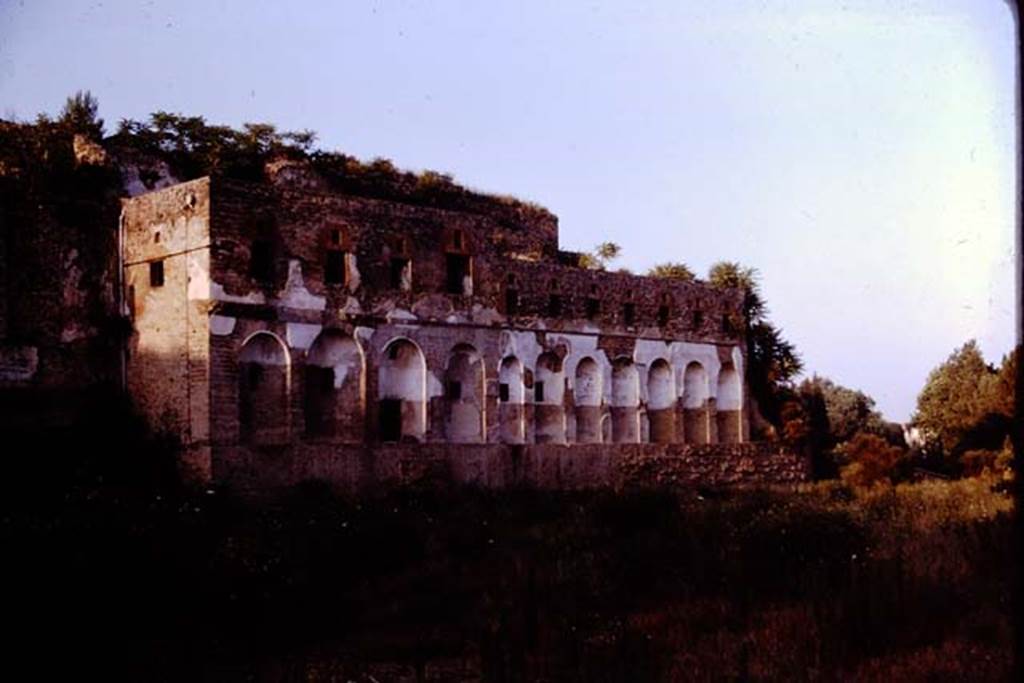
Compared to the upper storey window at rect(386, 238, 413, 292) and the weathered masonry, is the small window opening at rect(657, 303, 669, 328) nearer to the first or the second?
the weathered masonry

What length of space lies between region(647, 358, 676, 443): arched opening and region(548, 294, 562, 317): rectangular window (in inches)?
166

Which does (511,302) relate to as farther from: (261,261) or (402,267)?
(261,261)

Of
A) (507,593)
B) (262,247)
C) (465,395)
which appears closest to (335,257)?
(262,247)

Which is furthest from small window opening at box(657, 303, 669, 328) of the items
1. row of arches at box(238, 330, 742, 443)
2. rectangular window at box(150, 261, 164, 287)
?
rectangular window at box(150, 261, 164, 287)

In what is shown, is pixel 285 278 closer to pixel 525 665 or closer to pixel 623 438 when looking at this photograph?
pixel 623 438

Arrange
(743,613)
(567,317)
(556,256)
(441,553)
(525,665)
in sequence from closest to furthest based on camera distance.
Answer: (525,665), (743,613), (441,553), (567,317), (556,256)

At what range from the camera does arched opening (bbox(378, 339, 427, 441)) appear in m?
29.4

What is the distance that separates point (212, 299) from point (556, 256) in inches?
725

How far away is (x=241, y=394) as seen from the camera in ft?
86.2

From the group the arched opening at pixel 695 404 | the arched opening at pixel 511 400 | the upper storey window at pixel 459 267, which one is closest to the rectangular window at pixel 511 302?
the arched opening at pixel 511 400

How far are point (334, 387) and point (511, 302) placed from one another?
21.5ft

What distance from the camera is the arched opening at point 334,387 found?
2786 centimetres

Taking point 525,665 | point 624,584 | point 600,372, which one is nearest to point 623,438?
point 600,372

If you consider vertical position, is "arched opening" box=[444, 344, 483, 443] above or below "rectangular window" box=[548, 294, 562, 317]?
below
